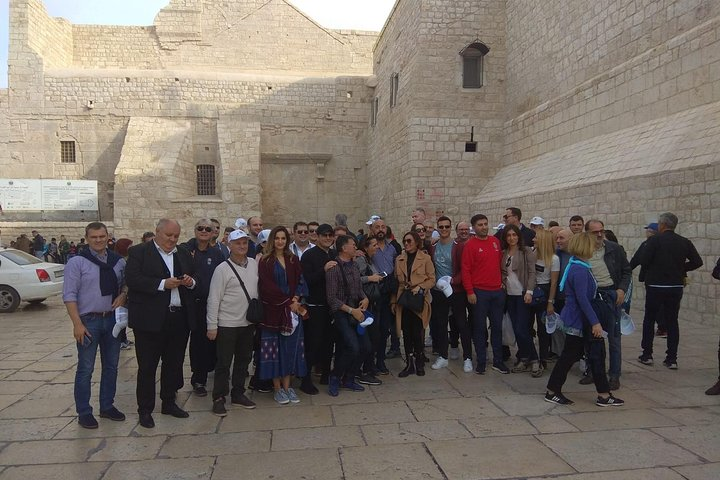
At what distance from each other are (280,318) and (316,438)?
1120 mm

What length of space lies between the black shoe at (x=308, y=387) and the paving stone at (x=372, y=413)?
40cm

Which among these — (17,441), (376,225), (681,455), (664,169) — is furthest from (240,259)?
(664,169)

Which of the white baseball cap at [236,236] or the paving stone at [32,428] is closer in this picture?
the paving stone at [32,428]

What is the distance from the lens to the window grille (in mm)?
20125

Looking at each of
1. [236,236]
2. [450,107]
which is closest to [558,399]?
[236,236]

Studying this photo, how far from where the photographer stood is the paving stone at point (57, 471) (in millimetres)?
3064

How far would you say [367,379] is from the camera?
4.99m

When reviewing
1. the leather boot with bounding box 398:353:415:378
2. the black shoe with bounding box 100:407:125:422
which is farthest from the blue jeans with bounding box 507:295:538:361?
the black shoe with bounding box 100:407:125:422

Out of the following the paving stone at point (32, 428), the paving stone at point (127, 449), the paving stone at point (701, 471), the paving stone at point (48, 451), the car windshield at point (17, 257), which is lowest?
the paving stone at point (32, 428)

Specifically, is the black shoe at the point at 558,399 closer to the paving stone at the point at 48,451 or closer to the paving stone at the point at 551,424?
the paving stone at the point at 551,424

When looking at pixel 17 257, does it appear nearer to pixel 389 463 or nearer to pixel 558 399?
pixel 389 463

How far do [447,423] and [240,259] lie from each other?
2.19 meters

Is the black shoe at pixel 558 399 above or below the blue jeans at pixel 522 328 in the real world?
below

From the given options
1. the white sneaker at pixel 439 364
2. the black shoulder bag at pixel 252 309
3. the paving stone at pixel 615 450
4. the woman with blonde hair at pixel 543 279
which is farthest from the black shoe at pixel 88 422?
the woman with blonde hair at pixel 543 279
